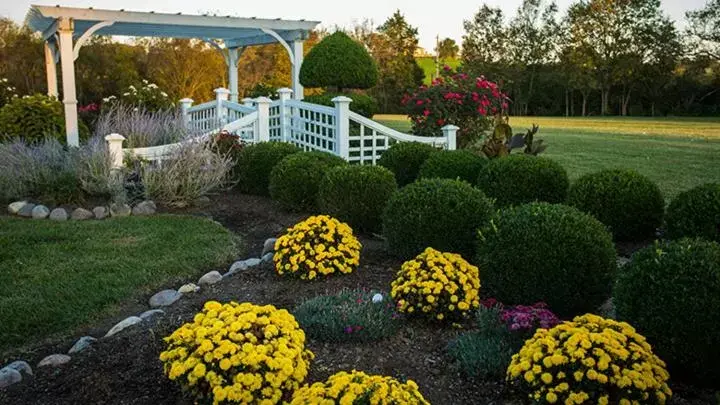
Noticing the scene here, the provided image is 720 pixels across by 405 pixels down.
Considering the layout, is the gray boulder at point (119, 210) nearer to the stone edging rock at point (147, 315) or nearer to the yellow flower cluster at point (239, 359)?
the stone edging rock at point (147, 315)

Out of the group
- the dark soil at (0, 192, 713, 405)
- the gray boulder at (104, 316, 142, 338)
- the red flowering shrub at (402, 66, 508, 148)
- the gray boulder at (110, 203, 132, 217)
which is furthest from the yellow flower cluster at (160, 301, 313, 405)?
the red flowering shrub at (402, 66, 508, 148)

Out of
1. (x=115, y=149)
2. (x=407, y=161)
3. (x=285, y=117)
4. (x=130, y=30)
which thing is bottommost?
(x=407, y=161)

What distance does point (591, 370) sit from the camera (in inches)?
106

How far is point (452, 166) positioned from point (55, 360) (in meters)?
4.62

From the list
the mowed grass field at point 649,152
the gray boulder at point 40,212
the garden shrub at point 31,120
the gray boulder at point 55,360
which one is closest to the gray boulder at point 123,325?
the gray boulder at point 55,360

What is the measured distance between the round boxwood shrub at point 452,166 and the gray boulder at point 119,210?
3.30 metres

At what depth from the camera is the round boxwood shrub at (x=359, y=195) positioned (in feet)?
20.4

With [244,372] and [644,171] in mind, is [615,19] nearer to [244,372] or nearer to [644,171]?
[644,171]

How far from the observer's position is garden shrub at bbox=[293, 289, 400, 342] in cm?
364

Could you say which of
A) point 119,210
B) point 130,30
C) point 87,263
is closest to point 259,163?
point 119,210

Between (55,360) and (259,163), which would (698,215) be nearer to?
(55,360)

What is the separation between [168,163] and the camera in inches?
316

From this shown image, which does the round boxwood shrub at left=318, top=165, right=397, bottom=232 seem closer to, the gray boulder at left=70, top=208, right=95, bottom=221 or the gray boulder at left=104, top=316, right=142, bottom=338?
the gray boulder at left=104, top=316, right=142, bottom=338

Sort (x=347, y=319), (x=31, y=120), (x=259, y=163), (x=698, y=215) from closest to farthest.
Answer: (x=347, y=319), (x=698, y=215), (x=259, y=163), (x=31, y=120)
